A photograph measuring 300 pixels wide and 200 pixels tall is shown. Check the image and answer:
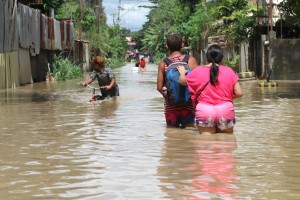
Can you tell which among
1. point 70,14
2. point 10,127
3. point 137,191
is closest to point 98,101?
point 10,127

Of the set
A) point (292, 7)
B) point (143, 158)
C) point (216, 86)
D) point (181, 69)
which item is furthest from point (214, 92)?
point (292, 7)

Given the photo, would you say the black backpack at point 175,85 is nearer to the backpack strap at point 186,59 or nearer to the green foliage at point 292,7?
the backpack strap at point 186,59

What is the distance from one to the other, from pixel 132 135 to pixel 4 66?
1487 cm

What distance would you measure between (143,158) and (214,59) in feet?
6.46

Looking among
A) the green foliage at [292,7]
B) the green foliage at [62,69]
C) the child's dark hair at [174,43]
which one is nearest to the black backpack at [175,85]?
the child's dark hair at [174,43]

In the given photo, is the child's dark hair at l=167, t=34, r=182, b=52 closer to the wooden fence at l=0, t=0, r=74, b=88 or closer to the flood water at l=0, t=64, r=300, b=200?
the flood water at l=0, t=64, r=300, b=200

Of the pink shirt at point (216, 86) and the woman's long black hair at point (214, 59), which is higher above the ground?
the woman's long black hair at point (214, 59)

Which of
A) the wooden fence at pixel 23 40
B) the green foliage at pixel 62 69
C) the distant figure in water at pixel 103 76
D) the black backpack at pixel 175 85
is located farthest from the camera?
the green foliage at pixel 62 69

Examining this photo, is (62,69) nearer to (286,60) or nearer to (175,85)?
(286,60)

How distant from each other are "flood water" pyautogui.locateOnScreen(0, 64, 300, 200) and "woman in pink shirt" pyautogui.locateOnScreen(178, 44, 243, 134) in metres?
0.22

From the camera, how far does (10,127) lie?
9.98 m

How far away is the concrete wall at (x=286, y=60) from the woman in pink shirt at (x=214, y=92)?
1836cm

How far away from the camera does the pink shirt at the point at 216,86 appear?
25.8 ft

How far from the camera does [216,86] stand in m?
7.88
